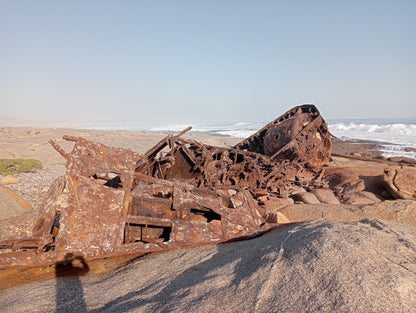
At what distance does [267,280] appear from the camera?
219 cm

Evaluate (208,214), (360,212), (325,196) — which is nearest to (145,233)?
(208,214)

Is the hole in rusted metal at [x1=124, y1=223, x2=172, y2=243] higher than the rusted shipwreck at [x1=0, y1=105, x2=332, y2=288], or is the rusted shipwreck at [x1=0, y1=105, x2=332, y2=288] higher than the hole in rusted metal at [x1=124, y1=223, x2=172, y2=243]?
the rusted shipwreck at [x1=0, y1=105, x2=332, y2=288]

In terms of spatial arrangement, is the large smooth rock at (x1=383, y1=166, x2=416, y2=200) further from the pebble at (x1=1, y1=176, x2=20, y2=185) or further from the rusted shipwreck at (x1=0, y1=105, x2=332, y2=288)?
the pebble at (x1=1, y1=176, x2=20, y2=185)

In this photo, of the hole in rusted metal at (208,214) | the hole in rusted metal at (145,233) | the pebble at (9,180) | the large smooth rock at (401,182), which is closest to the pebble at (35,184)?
the pebble at (9,180)

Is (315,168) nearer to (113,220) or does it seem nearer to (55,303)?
(113,220)

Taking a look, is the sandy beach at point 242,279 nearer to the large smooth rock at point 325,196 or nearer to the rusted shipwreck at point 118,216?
the rusted shipwreck at point 118,216

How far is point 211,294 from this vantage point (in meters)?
2.17

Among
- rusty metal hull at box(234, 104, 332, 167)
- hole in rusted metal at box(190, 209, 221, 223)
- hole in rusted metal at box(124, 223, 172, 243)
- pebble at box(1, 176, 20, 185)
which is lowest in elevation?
pebble at box(1, 176, 20, 185)

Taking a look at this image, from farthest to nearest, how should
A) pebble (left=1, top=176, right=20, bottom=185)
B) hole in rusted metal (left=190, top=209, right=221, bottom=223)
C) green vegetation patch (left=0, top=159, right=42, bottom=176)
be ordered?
1. green vegetation patch (left=0, top=159, right=42, bottom=176)
2. pebble (left=1, top=176, right=20, bottom=185)
3. hole in rusted metal (left=190, top=209, right=221, bottom=223)

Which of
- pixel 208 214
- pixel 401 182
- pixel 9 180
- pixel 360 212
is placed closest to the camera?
Result: pixel 208 214

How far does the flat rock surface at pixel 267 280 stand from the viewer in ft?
6.10

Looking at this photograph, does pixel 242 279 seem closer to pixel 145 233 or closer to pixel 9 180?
pixel 145 233

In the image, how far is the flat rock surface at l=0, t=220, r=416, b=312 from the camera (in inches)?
73.2

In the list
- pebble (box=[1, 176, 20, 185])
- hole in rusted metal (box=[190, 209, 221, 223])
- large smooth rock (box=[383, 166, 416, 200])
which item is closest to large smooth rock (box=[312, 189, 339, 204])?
large smooth rock (box=[383, 166, 416, 200])
